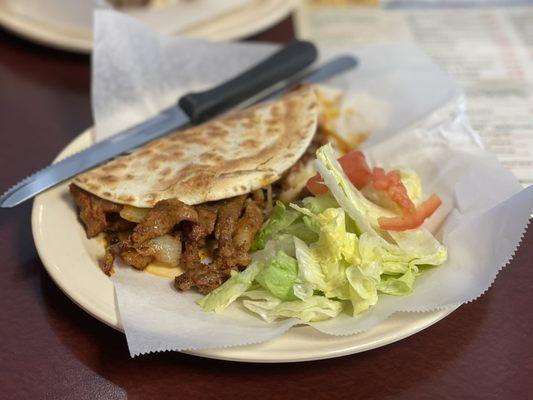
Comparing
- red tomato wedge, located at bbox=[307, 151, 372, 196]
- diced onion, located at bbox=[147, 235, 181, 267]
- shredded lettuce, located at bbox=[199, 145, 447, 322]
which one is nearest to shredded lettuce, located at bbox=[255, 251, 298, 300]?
shredded lettuce, located at bbox=[199, 145, 447, 322]

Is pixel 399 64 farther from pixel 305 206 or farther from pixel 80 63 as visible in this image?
pixel 80 63

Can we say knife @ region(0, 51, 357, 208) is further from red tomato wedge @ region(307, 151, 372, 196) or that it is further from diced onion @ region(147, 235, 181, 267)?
red tomato wedge @ region(307, 151, 372, 196)

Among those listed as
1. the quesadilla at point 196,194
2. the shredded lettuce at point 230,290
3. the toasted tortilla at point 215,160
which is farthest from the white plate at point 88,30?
the shredded lettuce at point 230,290

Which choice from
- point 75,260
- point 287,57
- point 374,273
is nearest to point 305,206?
point 374,273

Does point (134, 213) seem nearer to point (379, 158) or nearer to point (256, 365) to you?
point (256, 365)

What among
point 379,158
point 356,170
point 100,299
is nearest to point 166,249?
point 100,299

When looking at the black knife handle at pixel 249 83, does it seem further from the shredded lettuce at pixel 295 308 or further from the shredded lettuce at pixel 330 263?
the shredded lettuce at pixel 295 308
